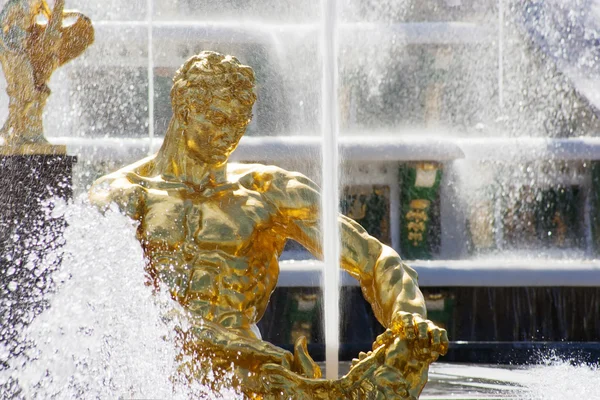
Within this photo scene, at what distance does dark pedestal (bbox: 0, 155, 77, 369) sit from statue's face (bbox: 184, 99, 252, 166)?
1.06 metres

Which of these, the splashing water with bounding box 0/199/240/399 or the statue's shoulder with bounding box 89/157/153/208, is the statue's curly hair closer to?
the statue's shoulder with bounding box 89/157/153/208

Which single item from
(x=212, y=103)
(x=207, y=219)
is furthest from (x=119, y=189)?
(x=212, y=103)

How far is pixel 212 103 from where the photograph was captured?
124 inches

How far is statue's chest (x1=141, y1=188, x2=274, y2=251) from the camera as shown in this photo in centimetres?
312

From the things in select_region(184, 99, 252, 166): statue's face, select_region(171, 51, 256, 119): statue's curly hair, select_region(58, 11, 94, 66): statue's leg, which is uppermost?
select_region(58, 11, 94, 66): statue's leg

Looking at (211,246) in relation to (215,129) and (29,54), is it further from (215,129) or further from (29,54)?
(29,54)

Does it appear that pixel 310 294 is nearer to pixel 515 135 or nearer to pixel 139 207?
pixel 515 135

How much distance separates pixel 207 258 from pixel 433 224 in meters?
Answer: 5.43

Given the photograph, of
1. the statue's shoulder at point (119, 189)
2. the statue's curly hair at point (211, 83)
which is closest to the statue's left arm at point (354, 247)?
the statue's curly hair at point (211, 83)

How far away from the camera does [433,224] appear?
8.40 m

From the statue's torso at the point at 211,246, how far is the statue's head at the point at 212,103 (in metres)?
0.13

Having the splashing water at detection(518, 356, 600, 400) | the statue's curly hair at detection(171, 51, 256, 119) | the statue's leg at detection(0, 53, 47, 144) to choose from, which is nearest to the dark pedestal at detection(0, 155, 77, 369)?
the statue's leg at detection(0, 53, 47, 144)

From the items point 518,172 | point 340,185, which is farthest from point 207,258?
point 518,172

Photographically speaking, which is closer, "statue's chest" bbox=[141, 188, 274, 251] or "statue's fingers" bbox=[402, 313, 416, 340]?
"statue's fingers" bbox=[402, 313, 416, 340]
